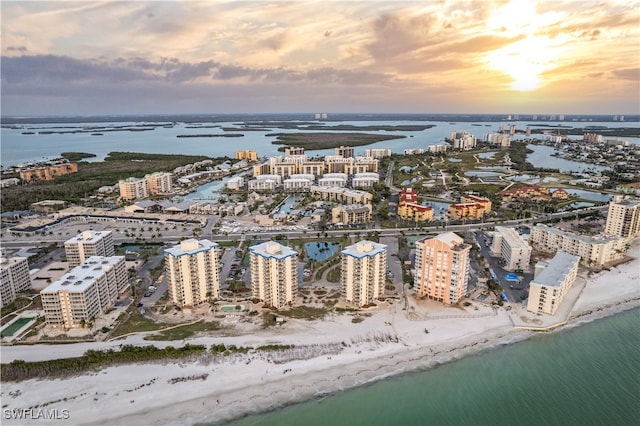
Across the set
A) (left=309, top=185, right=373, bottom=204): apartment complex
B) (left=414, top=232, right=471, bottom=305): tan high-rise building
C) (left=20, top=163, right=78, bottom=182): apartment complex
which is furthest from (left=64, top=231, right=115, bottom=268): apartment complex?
(left=20, top=163, right=78, bottom=182): apartment complex

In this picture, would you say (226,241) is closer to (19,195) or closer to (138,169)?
(19,195)

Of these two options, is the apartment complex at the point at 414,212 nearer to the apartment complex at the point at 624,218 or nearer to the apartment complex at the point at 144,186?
the apartment complex at the point at 624,218

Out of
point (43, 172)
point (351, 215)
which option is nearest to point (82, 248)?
point (351, 215)

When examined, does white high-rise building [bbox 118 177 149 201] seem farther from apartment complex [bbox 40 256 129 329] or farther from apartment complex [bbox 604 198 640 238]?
apartment complex [bbox 604 198 640 238]

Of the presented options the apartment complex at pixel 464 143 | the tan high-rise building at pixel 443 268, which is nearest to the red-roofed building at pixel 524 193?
the tan high-rise building at pixel 443 268

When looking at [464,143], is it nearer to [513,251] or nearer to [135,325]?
[513,251]

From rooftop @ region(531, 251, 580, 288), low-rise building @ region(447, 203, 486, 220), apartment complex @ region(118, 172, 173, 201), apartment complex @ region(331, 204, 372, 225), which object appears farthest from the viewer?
apartment complex @ region(118, 172, 173, 201)
